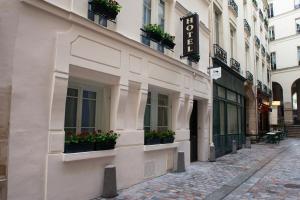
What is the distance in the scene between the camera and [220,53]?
1402cm

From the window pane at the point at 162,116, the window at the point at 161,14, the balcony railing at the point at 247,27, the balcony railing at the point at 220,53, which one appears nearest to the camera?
the window at the point at 161,14

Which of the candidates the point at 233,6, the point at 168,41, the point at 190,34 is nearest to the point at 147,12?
the point at 168,41

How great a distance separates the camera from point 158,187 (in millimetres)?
7215

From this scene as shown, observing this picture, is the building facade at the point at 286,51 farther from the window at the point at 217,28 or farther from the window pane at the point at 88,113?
the window pane at the point at 88,113

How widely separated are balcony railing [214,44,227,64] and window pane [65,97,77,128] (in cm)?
849

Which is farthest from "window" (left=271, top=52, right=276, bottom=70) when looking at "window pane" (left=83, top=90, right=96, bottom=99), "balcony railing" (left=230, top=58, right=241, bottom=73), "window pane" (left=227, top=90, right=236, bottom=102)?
"window pane" (left=83, top=90, right=96, bottom=99)

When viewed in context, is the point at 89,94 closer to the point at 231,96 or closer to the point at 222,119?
the point at 222,119

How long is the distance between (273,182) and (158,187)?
11.2 feet

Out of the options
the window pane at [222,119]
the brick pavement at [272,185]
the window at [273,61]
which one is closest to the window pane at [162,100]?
the brick pavement at [272,185]

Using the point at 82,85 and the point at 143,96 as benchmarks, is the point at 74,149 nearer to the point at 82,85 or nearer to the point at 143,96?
the point at 82,85

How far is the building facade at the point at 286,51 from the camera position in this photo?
1254 inches

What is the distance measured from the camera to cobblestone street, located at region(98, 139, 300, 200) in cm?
663

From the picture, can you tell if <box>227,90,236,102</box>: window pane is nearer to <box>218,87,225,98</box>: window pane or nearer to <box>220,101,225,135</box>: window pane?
<box>218,87,225,98</box>: window pane

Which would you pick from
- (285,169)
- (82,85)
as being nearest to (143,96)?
(82,85)
